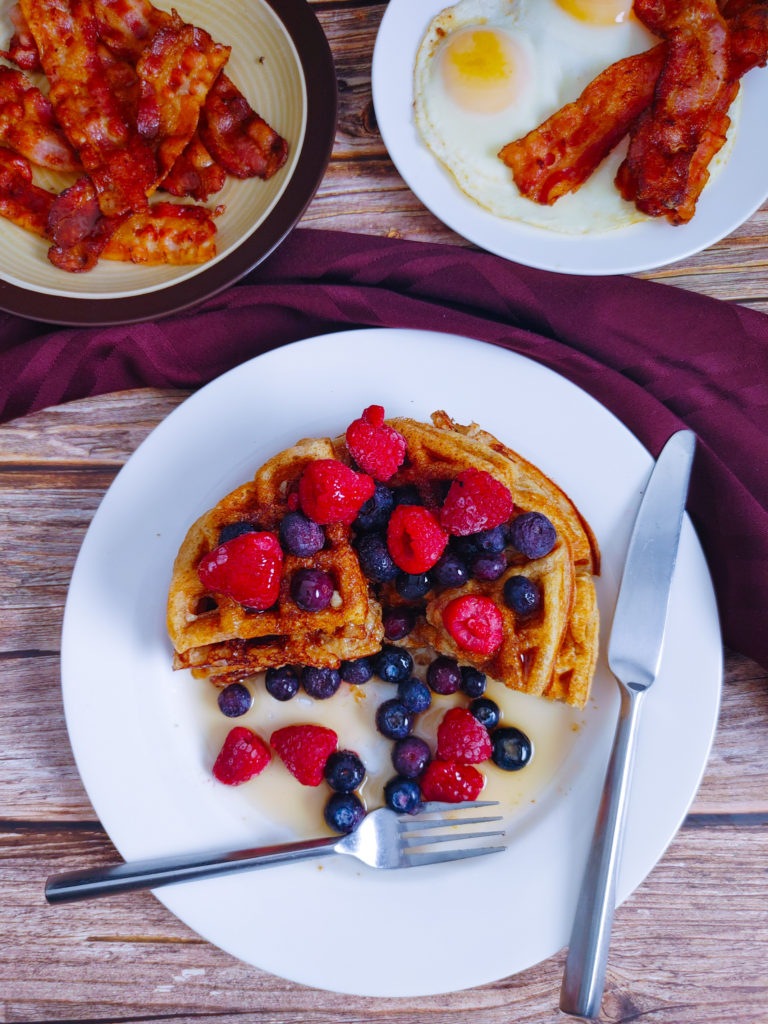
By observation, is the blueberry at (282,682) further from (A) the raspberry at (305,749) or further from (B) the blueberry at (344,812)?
(B) the blueberry at (344,812)

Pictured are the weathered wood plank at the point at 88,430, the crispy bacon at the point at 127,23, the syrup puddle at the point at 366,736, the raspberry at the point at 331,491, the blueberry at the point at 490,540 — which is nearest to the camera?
the raspberry at the point at 331,491

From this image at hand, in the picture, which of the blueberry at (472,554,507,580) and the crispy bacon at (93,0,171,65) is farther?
the crispy bacon at (93,0,171,65)

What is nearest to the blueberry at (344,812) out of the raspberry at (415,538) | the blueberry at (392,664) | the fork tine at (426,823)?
the fork tine at (426,823)

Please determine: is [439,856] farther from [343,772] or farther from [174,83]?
[174,83]

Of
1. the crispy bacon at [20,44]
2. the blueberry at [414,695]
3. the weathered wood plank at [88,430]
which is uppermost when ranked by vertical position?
the crispy bacon at [20,44]

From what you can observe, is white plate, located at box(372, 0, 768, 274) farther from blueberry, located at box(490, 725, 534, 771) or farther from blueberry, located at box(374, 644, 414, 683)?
blueberry, located at box(490, 725, 534, 771)

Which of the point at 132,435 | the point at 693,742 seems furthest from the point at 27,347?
the point at 693,742

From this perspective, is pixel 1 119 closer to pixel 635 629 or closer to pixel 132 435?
pixel 132 435

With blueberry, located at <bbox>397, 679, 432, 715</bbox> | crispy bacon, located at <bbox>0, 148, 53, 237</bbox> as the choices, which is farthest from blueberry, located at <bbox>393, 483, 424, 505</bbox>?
crispy bacon, located at <bbox>0, 148, 53, 237</bbox>
